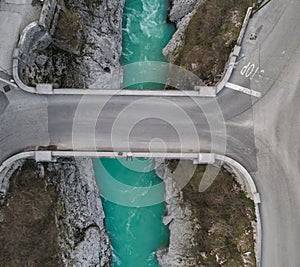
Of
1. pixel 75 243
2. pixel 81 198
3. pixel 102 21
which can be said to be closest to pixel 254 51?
pixel 102 21

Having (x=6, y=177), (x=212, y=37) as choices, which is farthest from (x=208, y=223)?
(x=6, y=177)

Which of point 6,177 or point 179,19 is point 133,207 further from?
point 179,19

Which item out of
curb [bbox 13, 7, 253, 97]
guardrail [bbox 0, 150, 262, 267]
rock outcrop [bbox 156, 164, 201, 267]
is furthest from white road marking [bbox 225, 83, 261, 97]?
rock outcrop [bbox 156, 164, 201, 267]

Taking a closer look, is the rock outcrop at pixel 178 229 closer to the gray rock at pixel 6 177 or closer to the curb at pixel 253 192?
the curb at pixel 253 192

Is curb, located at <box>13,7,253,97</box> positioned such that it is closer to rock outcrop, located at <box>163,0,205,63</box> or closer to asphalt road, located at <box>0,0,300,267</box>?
asphalt road, located at <box>0,0,300,267</box>

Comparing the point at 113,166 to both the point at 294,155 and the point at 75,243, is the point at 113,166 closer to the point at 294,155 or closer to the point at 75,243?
the point at 75,243

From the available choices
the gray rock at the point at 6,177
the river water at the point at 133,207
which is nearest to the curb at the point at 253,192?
the river water at the point at 133,207
